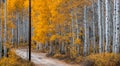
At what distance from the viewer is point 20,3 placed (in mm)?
44969

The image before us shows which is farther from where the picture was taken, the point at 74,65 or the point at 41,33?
the point at 41,33

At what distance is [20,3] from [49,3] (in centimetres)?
1625

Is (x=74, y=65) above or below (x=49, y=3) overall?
below

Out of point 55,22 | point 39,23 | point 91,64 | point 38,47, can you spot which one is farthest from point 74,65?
point 38,47

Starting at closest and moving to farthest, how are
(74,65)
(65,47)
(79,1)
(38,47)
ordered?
(74,65) < (79,1) < (65,47) < (38,47)

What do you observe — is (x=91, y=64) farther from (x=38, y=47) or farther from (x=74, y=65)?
(x=38, y=47)

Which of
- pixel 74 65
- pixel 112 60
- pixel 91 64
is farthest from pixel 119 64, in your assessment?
pixel 74 65

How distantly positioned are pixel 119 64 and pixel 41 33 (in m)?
16.6

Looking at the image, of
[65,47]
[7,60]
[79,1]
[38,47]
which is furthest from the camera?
[38,47]

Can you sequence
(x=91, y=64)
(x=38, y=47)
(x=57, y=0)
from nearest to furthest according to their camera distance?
(x=91, y=64) < (x=57, y=0) < (x=38, y=47)

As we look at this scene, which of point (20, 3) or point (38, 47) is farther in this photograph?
point (20, 3)

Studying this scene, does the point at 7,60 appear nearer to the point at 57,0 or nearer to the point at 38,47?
the point at 57,0

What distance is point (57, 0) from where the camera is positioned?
1091 inches

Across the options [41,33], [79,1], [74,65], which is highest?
Answer: [79,1]
